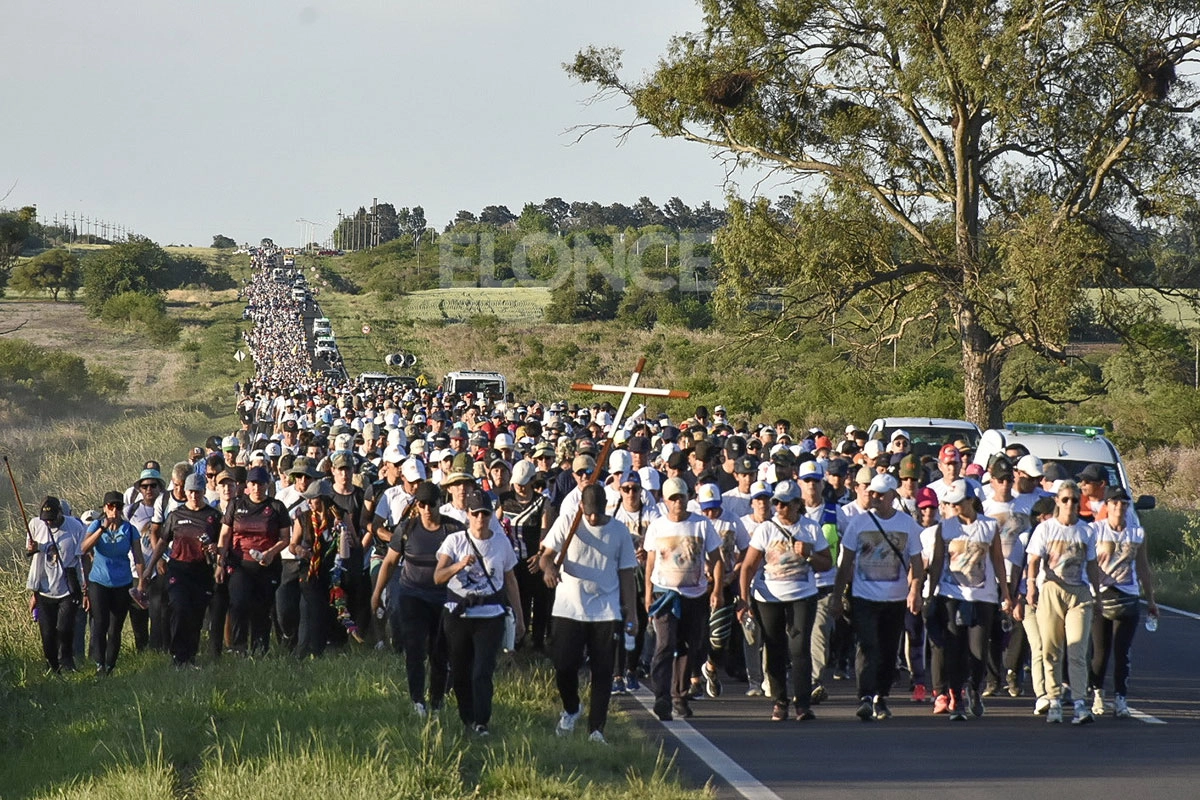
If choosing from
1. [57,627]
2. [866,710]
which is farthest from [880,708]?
[57,627]

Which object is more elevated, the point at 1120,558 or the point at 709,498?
the point at 709,498

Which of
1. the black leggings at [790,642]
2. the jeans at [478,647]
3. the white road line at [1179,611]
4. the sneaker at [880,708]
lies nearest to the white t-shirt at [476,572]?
the jeans at [478,647]

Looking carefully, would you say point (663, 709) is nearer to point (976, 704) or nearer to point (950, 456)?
point (976, 704)

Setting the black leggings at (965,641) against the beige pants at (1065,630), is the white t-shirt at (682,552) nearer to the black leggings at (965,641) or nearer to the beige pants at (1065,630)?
the black leggings at (965,641)

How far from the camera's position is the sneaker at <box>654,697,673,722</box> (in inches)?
430

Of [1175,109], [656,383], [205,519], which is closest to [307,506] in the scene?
[205,519]

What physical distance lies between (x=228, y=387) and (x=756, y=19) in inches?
1770

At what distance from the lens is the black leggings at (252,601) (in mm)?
12656

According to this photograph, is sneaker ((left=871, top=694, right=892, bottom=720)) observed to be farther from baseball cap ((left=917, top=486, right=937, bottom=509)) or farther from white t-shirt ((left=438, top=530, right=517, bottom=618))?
white t-shirt ((left=438, top=530, right=517, bottom=618))

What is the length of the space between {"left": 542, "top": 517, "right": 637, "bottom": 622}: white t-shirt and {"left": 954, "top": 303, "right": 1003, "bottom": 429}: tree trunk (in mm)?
19951

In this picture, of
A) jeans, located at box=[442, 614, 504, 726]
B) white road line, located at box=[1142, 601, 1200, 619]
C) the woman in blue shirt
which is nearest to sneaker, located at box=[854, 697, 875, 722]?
jeans, located at box=[442, 614, 504, 726]

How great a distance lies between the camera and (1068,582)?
1102 cm

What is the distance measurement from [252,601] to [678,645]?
12.0 ft

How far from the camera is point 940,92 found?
91.7ft
